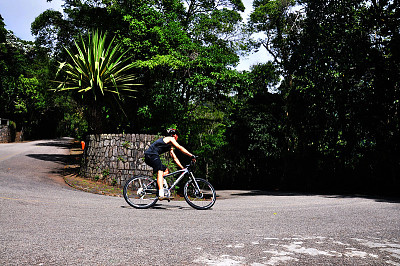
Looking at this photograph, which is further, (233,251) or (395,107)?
(395,107)

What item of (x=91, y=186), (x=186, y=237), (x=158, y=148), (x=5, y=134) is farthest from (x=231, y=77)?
(x=5, y=134)

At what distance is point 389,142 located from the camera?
15719 millimetres

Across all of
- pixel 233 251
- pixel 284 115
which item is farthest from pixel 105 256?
pixel 284 115

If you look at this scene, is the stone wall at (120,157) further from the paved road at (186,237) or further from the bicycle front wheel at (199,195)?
the paved road at (186,237)

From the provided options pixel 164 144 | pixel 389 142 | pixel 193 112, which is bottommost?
pixel 164 144

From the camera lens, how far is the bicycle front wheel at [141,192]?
7754 mm

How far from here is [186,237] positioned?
4.70m

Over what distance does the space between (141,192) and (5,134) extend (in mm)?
35350

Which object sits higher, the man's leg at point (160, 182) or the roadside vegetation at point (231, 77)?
the roadside vegetation at point (231, 77)

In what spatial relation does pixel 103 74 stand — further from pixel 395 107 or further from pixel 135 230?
pixel 395 107

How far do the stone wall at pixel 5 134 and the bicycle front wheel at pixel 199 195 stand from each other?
1377 inches

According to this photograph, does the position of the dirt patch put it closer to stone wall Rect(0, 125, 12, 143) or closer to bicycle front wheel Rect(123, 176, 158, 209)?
bicycle front wheel Rect(123, 176, 158, 209)

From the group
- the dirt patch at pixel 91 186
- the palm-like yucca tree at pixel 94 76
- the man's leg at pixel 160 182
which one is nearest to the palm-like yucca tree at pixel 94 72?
the palm-like yucca tree at pixel 94 76

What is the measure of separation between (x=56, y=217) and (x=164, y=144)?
2.72 meters
